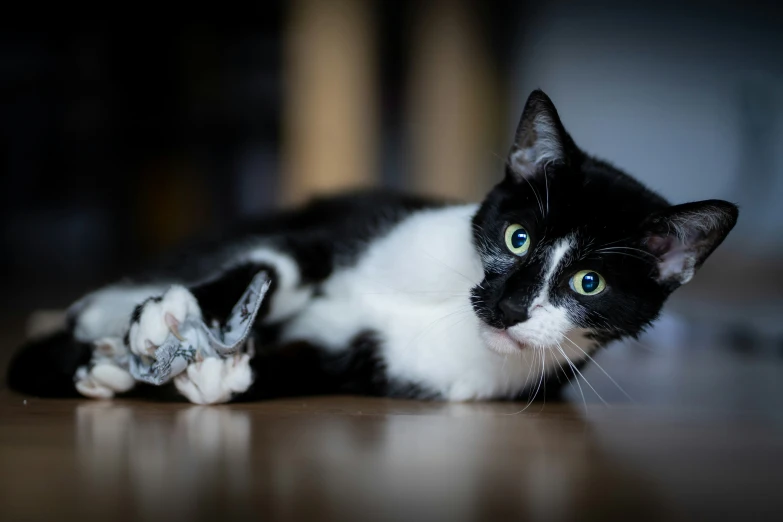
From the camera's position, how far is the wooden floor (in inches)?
36.7

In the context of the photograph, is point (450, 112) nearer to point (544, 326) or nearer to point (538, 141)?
point (538, 141)

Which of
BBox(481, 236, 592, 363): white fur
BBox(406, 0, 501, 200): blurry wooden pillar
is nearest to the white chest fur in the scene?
BBox(481, 236, 592, 363): white fur

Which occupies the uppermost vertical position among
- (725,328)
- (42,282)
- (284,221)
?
(284,221)

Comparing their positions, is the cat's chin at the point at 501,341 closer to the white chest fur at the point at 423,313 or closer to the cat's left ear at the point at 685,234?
the white chest fur at the point at 423,313

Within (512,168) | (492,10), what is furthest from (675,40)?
(512,168)

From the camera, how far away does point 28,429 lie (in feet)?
3.97

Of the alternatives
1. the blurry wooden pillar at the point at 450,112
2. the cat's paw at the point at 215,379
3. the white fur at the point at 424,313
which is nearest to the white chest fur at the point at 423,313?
the white fur at the point at 424,313

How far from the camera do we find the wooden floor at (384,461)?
0.93 metres

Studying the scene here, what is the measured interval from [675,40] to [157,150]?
2577mm

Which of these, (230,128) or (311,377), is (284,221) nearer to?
(311,377)

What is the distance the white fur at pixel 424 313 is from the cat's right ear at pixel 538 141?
182 mm

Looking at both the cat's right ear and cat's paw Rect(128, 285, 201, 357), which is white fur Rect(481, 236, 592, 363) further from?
cat's paw Rect(128, 285, 201, 357)

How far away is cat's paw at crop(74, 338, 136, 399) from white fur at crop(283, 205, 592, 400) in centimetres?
37

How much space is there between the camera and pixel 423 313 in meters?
1.65
